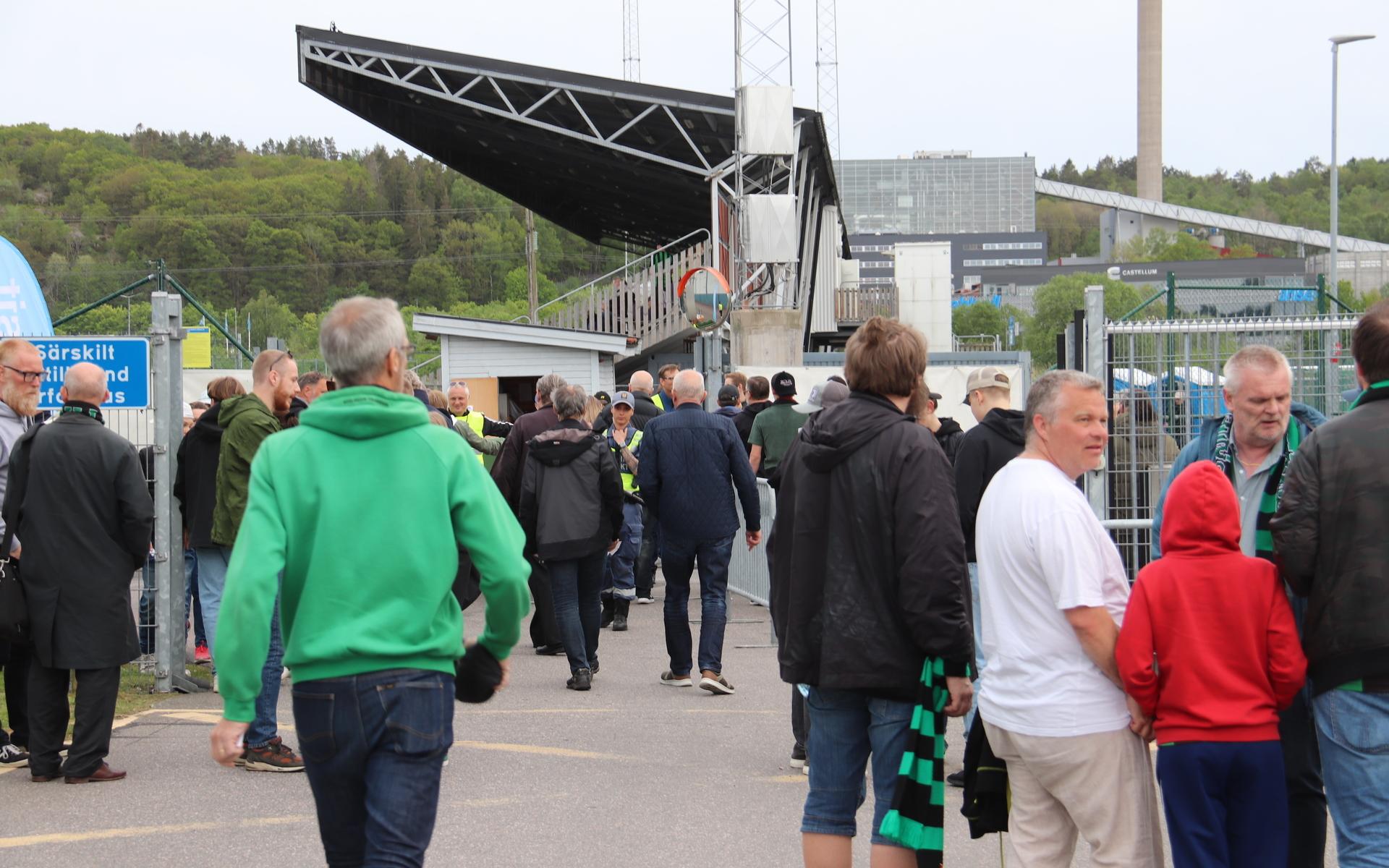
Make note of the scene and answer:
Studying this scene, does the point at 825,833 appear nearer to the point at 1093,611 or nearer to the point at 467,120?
the point at 1093,611

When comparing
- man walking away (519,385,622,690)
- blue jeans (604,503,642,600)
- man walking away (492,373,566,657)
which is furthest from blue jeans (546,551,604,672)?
blue jeans (604,503,642,600)

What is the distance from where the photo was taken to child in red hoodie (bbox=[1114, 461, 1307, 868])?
12.4 feet

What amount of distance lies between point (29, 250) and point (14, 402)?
7140 centimetres

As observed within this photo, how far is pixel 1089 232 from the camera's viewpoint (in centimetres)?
18488

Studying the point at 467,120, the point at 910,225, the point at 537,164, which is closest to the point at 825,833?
the point at 467,120

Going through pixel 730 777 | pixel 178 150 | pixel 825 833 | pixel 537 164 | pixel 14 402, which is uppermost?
pixel 178 150

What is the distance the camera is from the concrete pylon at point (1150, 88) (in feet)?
400

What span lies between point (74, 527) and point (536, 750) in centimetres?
258

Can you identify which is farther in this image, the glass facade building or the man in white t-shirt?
the glass facade building

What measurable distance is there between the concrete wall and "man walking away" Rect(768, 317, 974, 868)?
4194 cm

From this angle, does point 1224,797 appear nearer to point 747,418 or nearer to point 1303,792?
point 1303,792

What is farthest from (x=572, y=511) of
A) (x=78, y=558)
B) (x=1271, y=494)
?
(x=1271, y=494)

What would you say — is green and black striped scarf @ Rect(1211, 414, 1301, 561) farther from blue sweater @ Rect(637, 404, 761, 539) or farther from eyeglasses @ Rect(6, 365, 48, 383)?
eyeglasses @ Rect(6, 365, 48, 383)

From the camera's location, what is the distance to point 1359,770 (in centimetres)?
379
